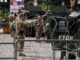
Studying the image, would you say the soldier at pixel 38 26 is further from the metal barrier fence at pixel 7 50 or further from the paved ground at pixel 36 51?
the paved ground at pixel 36 51

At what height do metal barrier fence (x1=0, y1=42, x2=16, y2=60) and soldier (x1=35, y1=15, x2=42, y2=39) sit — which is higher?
metal barrier fence (x1=0, y1=42, x2=16, y2=60)

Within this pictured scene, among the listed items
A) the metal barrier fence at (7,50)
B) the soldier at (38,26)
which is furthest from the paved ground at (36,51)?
the soldier at (38,26)

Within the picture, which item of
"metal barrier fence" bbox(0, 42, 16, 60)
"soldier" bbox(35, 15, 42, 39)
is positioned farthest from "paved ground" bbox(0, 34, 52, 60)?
"soldier" bbox(35, 15, 42, 39)

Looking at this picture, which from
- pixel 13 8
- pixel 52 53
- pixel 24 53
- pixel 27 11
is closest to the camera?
pixel 52 53

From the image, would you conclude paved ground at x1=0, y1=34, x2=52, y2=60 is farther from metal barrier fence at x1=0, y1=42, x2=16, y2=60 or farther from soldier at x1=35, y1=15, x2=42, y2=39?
soldier at x1=35, y1=15, x2=42, y2=39

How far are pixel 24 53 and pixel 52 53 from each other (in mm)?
1306

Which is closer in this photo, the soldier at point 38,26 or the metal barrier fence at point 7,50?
the metal barrier fence at point 7,50

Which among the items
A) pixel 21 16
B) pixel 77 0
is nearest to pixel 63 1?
pixel 77 0

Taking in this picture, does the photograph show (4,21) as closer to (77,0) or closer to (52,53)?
(77,0)

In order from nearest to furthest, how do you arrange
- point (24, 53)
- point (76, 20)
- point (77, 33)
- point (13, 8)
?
point (24, 53) < point (77, 33) < point (76, 20) < point (13, 8)

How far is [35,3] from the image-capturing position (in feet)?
97.2

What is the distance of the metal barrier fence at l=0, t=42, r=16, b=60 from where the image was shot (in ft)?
34.5

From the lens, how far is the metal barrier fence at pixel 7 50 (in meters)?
10.5

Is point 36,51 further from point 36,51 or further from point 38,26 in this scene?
point 38,26
